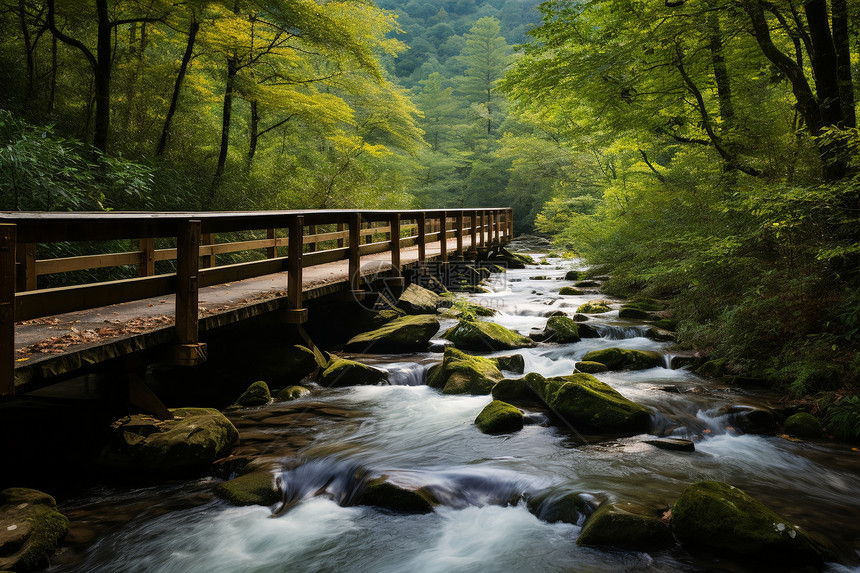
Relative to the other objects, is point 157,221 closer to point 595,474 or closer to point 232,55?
point 595,474

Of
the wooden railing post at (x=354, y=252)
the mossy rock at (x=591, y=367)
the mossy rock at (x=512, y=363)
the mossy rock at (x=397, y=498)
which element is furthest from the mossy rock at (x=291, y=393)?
the mossy rock at (x=591, y=367)

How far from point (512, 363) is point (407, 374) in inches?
60.1

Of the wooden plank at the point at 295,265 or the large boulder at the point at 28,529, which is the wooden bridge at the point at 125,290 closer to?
the wooden plank at the point at 295,265

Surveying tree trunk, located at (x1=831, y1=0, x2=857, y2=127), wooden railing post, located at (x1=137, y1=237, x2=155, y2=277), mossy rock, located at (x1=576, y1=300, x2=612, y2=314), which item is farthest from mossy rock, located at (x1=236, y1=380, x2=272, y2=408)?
tree trunk, located at (x1=831, y1=0, x2=857, y2=127)

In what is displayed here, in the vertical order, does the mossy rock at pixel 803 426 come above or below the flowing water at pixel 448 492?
above

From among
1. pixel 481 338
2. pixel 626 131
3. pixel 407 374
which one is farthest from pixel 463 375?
pixel 626 131

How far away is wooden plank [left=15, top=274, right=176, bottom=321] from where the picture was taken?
3663 mm

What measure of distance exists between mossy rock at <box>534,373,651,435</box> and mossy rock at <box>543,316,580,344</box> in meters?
3.47

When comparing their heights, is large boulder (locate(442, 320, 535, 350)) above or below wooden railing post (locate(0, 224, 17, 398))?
below

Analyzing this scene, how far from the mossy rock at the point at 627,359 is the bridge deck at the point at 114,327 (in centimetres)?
421

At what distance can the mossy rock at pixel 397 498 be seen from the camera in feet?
14.9

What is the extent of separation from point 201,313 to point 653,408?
4.90m

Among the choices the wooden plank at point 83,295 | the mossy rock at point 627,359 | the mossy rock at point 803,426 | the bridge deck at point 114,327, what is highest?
the wooden plank at point 83,295

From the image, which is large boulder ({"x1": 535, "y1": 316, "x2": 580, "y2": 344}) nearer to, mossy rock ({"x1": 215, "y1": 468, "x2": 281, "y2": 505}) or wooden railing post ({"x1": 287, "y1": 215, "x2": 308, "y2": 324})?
wooden railing post ({"x1": 287, "y1": 215, "x2": 308, "y2": 324})
